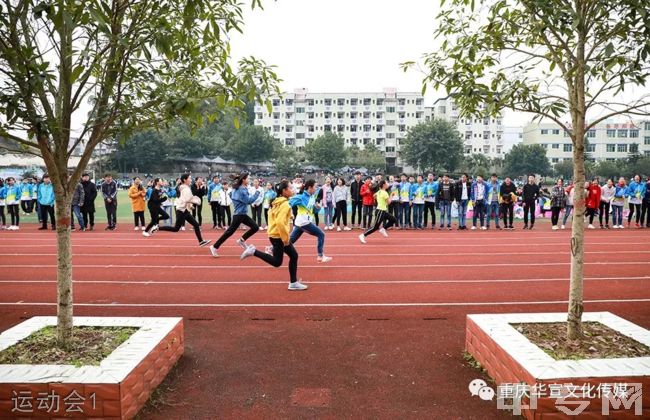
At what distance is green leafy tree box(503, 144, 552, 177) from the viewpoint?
64.6 metres

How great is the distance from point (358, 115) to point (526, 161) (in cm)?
A: 2898

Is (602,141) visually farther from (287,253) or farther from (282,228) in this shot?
(282,228)

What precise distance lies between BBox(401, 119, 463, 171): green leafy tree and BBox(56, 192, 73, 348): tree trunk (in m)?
55.1

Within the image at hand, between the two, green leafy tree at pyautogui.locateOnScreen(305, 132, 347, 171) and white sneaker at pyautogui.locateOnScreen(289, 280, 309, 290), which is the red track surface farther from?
green leafy tree at pyautogui.locateOnScreen(305, 132, 347, 171)

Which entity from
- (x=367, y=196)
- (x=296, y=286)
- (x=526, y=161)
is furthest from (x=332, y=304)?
(x=526, y=161)

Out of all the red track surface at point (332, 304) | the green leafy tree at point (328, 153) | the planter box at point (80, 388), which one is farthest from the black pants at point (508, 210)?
the green leafy tree at point (328, 153)

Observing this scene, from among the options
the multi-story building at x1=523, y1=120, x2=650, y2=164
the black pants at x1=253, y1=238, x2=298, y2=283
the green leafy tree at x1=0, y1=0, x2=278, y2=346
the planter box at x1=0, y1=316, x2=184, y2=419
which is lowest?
the planter box at x1=0, y1=316, x2=184, y2=419

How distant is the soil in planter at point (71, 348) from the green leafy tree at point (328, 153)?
57743mm

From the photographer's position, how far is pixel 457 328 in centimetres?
580

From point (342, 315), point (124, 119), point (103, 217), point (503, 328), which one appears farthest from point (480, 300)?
point (103, 217)

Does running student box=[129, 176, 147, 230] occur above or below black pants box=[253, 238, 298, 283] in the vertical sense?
above

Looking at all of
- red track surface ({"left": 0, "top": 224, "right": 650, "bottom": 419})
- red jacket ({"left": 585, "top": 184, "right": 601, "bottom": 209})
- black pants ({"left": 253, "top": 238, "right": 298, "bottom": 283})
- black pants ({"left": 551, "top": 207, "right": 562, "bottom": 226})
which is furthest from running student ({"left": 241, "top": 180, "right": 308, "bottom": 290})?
red jacket ({"left": 585, "top": 184, "right": 601, "bottom": 209})

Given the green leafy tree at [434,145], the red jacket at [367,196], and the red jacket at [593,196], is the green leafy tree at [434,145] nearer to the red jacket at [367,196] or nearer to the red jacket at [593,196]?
the red jacket at [593,196]

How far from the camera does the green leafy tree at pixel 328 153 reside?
202ft
